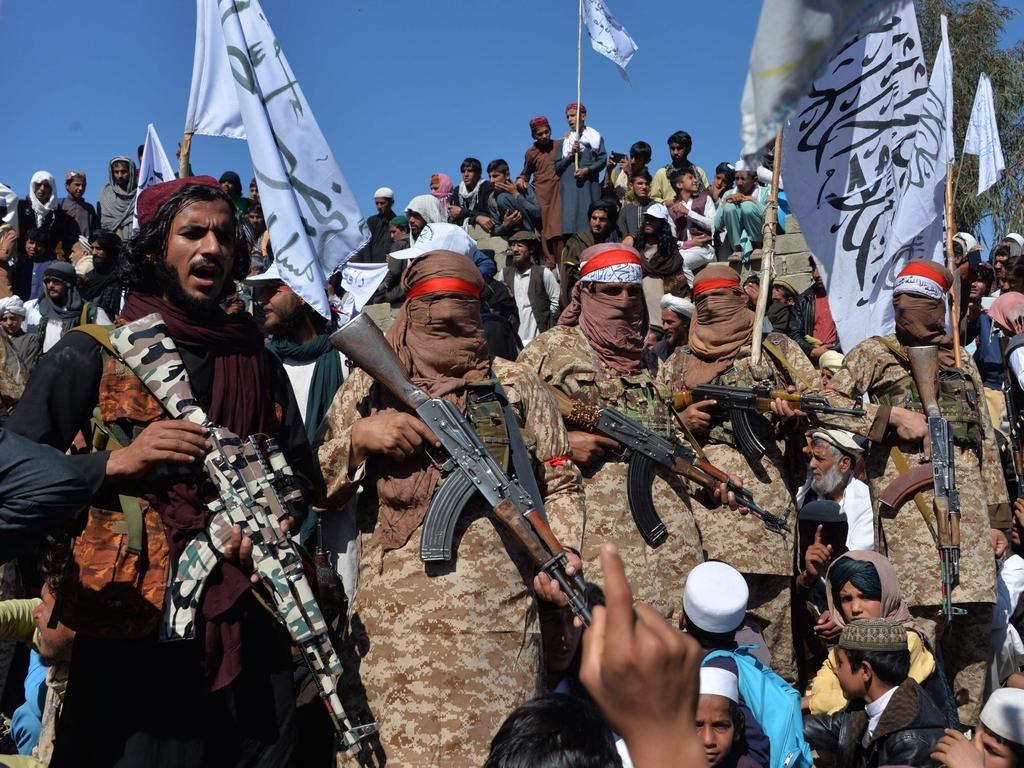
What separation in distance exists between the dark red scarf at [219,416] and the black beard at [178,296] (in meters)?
0.02

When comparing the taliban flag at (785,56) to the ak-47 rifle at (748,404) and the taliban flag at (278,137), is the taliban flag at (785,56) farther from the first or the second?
the ak-47 rifle at (748,404)

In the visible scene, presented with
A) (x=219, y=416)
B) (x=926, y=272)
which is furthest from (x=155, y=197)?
(x=926, y=272)

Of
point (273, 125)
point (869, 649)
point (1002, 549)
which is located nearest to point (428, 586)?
point (869, 649)

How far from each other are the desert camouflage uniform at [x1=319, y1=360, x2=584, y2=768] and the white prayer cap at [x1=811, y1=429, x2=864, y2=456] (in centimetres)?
294

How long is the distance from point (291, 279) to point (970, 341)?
906 cm

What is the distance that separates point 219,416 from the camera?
358cm

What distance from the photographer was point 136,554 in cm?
326

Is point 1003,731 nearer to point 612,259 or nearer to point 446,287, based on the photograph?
point 446,287

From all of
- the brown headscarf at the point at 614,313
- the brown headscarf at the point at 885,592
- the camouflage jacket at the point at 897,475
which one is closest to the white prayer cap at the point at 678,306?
the camouflage jacket at the point at 897,475

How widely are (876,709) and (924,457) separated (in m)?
2.33

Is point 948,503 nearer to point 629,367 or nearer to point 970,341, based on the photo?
point 629,367

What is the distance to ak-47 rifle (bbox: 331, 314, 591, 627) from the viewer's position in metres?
3.94

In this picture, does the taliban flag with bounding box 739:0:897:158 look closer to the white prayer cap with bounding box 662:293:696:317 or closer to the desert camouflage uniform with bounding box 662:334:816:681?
the desert camouflage uniform with bounding box 662:334:816:681

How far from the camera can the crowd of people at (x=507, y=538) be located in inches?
128
